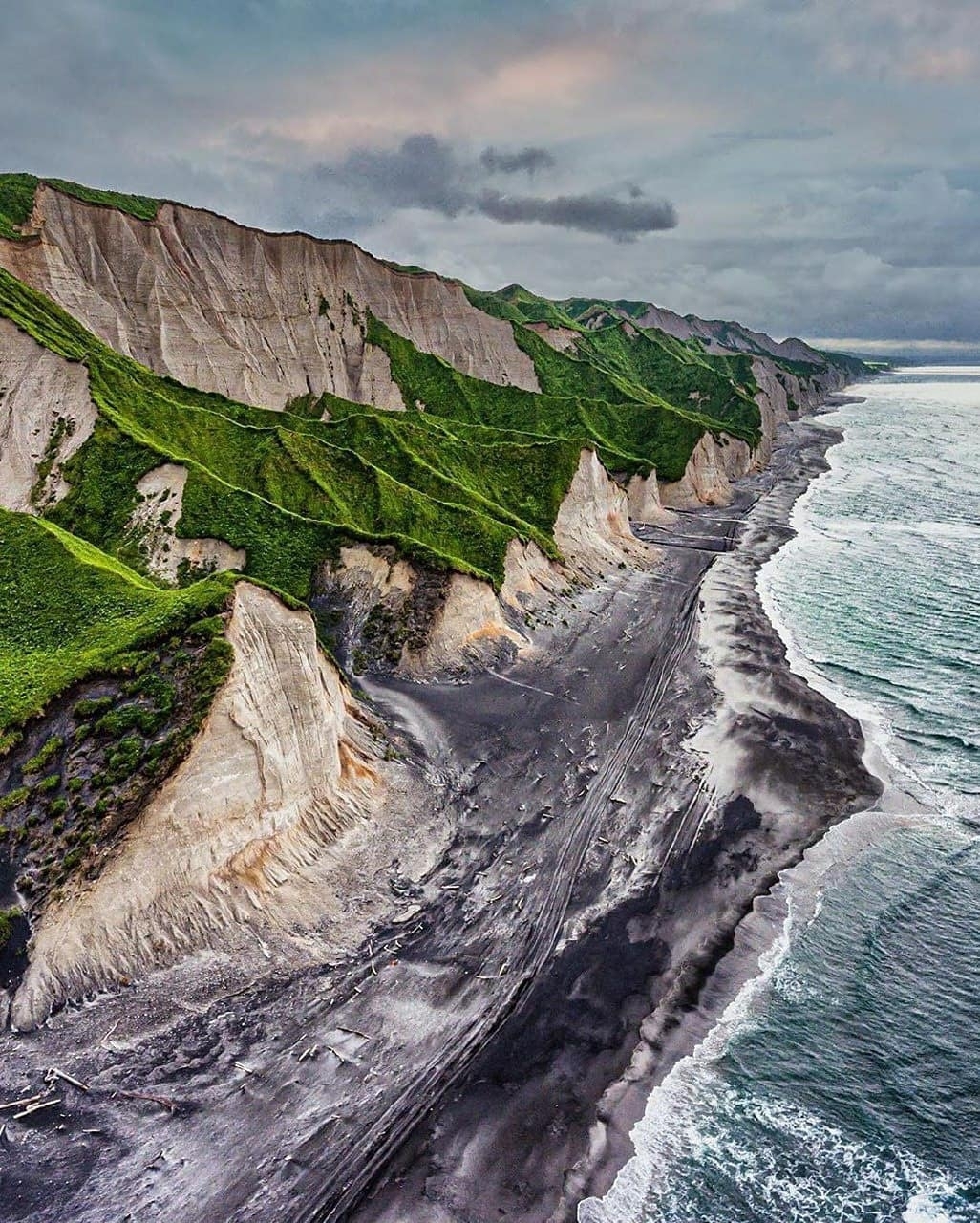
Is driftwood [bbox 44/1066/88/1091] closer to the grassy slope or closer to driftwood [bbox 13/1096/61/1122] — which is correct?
driftwood [bbox 13/1096/61/1122]

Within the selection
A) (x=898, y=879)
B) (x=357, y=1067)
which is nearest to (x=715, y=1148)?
(x=357, y=1067)

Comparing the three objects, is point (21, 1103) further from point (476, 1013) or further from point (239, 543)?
point (239, 543)

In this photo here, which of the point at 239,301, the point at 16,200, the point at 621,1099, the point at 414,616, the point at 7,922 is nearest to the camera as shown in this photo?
the point at 621,1099

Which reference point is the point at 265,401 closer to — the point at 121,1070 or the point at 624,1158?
the point at 121,1070

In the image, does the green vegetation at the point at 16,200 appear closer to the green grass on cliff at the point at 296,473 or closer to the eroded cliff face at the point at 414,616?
the green grass on cliff at the point at 296,473

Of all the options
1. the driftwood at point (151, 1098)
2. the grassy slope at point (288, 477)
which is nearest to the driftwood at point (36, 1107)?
the driftwood at point (151, 1098)

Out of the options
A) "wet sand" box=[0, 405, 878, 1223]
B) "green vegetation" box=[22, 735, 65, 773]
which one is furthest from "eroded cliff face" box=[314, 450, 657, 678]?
"green vegetation" box=[22, 735, 65, 773]

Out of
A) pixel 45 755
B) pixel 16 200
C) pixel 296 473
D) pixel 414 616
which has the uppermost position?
pixel 16 200

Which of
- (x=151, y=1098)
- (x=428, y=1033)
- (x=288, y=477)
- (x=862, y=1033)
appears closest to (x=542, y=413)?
(x=288, y=477)
